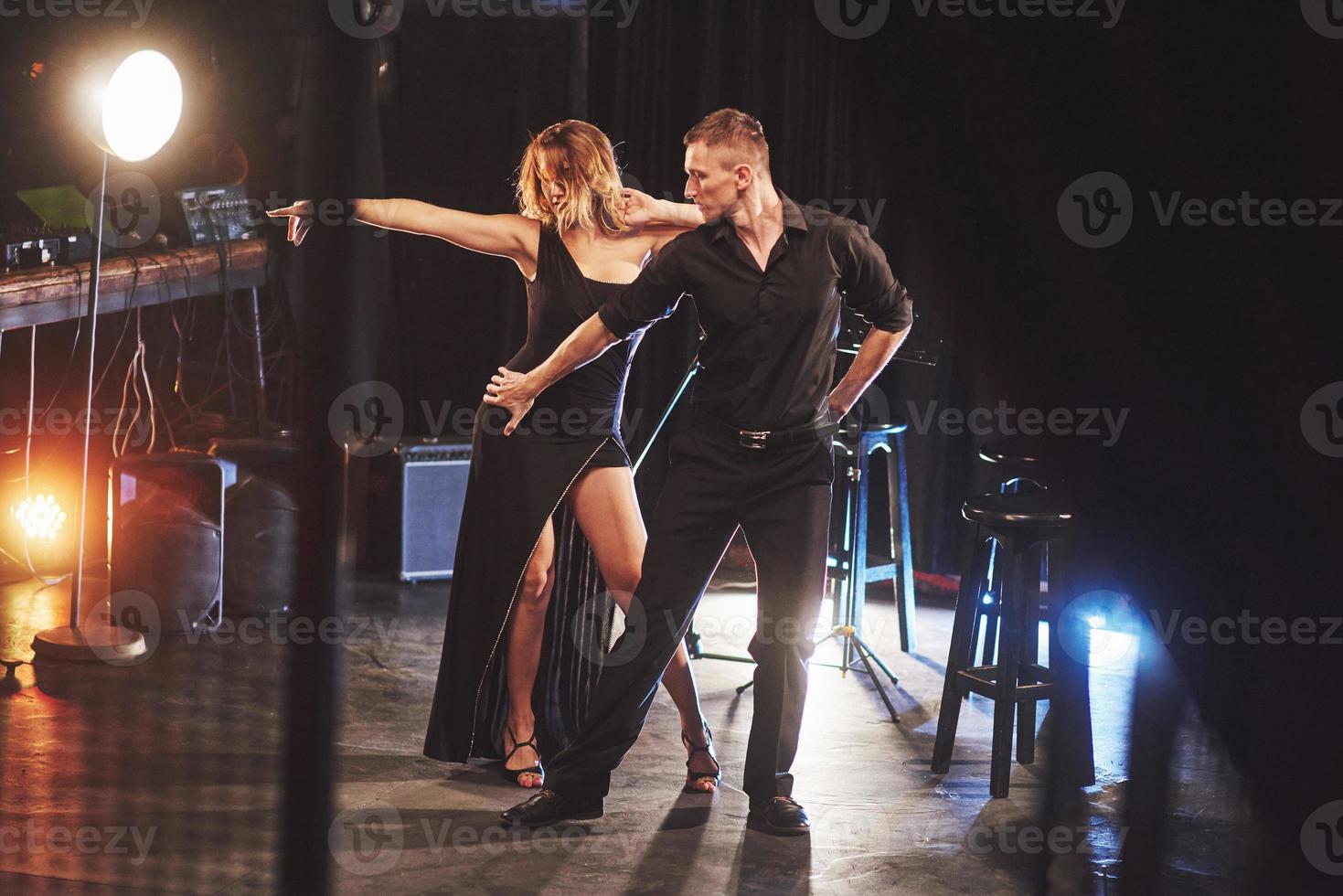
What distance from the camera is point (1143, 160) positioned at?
12.2 ft

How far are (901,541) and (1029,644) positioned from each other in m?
1.10

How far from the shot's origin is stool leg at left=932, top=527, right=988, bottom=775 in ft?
13.2

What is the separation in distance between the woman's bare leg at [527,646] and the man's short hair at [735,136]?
3.80ft

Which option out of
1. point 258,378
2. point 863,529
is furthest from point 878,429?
point 258,378

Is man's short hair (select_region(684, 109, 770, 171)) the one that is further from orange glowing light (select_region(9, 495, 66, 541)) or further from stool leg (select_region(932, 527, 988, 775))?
orange glowing light (select_region(9, 495, 66, 541))

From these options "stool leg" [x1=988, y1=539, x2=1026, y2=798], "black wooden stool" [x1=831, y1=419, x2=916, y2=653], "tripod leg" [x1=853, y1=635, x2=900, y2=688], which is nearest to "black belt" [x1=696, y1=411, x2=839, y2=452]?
"stool leg" [x1=988, y1=539, x2=1026, y2=798]

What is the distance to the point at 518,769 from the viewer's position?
380 cm

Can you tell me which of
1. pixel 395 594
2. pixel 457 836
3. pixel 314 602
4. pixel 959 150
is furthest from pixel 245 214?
pixel 314 602

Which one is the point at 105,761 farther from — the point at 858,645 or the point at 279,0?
the point at 279,0

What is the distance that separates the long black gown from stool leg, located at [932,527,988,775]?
1077 mm

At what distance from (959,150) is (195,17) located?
4324mm

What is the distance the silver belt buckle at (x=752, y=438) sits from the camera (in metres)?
3.29

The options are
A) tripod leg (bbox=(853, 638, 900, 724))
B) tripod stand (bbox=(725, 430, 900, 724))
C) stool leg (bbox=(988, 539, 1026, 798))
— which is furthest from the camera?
tripod stand (bbox=(725, 430, 900, 724))

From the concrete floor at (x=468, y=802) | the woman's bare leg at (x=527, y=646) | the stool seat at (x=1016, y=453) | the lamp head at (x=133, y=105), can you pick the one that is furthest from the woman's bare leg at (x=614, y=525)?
the lamp head at (x=133, y=105)
